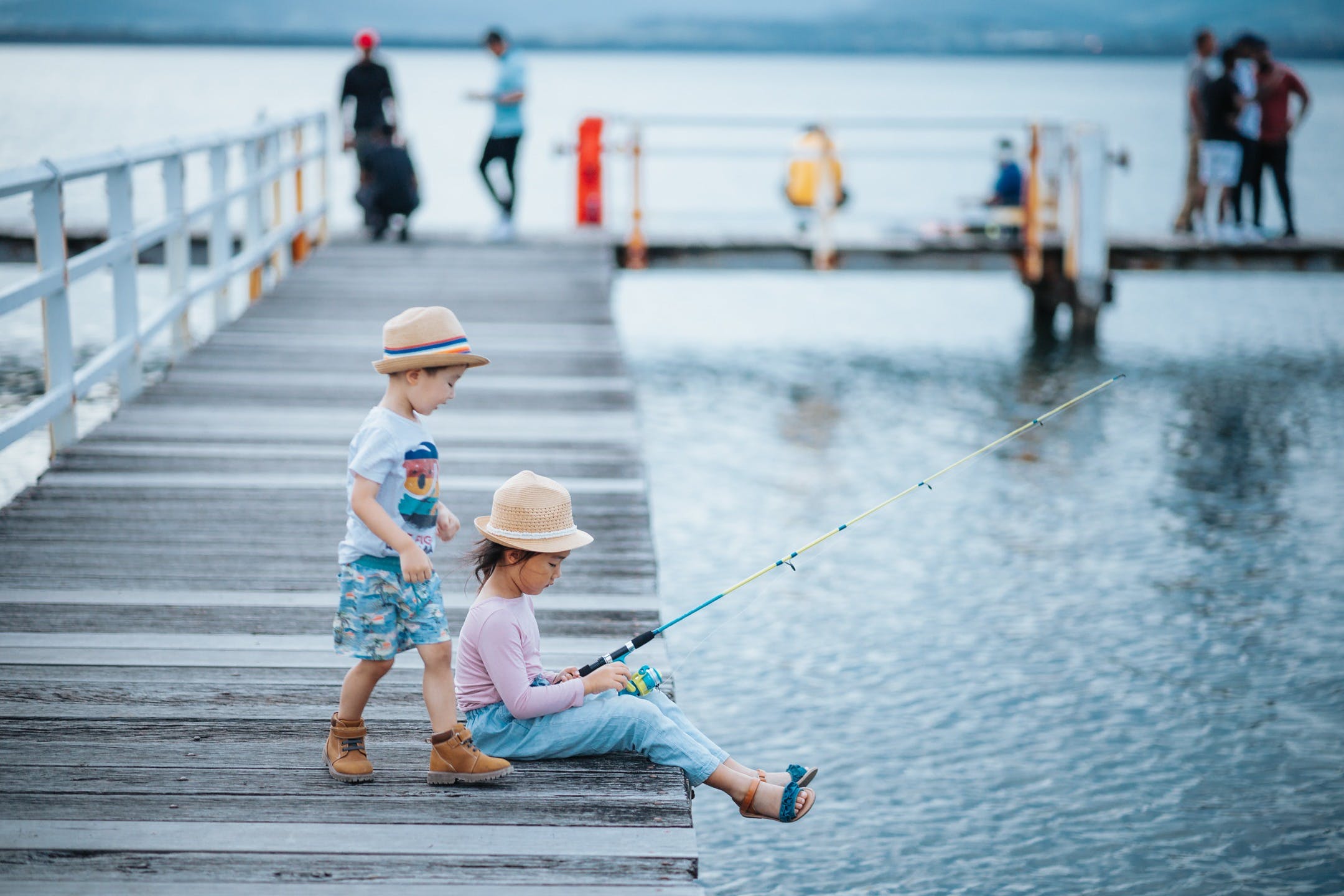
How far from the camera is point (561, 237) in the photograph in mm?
14094

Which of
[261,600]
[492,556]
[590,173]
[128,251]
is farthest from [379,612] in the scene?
[590,173]

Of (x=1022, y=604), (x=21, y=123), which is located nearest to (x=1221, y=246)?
(x=1022, y=604)

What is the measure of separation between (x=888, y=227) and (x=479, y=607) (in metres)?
13.0

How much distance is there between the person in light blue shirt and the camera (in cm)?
1277

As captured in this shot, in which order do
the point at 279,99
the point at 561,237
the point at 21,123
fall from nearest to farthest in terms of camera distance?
the point at 561,237, the point at 21,123, the point at 279,99

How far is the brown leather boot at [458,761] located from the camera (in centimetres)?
378

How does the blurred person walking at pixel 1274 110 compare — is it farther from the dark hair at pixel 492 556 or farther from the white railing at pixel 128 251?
the dark hair at pixel 492 556

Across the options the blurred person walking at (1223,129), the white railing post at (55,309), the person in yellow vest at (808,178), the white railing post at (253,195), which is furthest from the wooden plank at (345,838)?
the blurred person walking at (1223,129)

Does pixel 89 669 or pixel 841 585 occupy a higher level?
pixel 89 669

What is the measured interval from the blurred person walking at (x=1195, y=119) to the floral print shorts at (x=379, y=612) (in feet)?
42.1

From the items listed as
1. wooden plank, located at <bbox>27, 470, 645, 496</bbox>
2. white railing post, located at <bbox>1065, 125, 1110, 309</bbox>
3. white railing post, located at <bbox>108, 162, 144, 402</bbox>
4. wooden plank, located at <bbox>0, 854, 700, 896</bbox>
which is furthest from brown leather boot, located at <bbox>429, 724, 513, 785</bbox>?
white railing post, located at <bbox>1065, 125, 1110, 309</bbox>

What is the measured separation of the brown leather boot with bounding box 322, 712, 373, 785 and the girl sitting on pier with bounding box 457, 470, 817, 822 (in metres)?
0.28

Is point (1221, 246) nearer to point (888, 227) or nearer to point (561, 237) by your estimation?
point (888, 227)

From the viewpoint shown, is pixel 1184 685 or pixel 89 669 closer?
pixel 89 669
